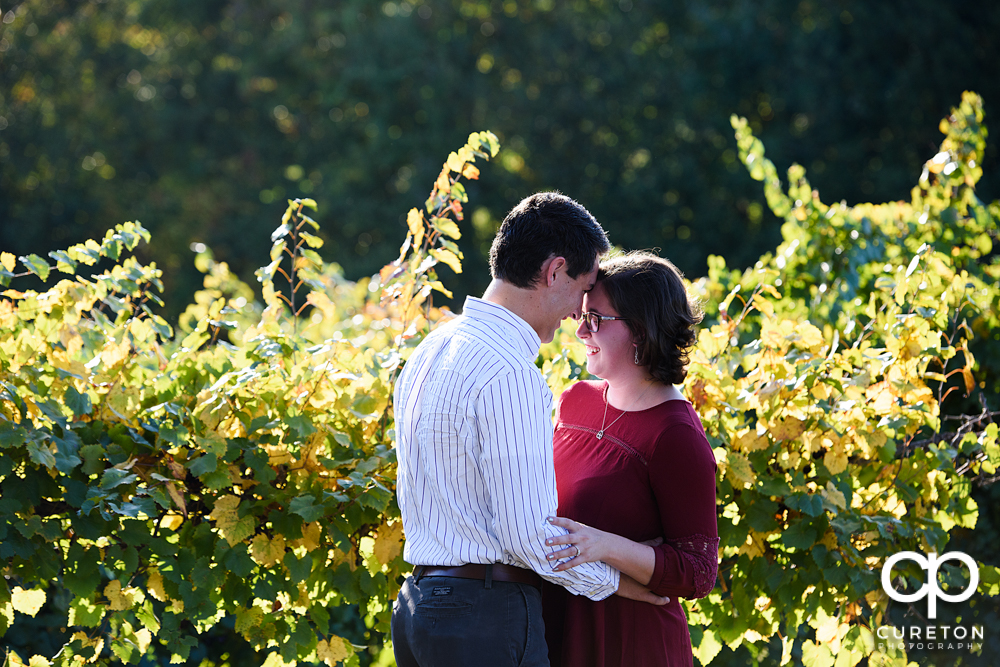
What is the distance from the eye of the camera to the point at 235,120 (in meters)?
21.5

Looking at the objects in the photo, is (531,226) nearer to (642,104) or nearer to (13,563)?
(13,563)

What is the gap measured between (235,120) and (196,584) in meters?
20.7

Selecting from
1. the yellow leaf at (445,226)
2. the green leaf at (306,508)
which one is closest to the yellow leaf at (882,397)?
the yellow leaf at (445,226)

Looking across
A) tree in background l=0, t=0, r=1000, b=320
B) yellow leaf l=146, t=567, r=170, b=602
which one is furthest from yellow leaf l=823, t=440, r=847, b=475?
tree in background l=0, t=0, r=1000, b=320

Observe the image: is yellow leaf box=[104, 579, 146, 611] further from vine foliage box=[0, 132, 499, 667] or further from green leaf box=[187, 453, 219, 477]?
green leaf box=[187, 453, 219, 477]

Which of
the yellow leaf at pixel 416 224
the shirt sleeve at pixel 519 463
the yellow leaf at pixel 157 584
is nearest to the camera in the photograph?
the shirt sleeve at pixel 519 463

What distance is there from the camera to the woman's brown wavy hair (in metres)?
2.16

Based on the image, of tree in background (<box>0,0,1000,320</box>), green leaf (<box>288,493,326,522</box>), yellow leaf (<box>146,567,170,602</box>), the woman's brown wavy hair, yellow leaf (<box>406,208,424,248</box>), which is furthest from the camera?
tree in background (<box>0,0,1000,320</box>)

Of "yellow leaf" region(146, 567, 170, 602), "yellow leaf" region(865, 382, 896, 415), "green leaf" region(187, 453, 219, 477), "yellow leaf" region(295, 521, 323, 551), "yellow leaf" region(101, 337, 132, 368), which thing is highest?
"yellow leaf" region(101, 337, 132, 368)

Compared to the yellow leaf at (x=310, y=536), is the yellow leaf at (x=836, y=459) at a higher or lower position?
higher

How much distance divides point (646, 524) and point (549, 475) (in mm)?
369

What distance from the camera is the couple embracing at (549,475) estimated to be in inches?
70.4

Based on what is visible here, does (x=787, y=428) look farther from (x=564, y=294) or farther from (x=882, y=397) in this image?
(x=564, y=294)

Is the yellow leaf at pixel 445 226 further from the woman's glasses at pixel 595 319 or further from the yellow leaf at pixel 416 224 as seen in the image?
the woman's glasses at pixel 595 319
